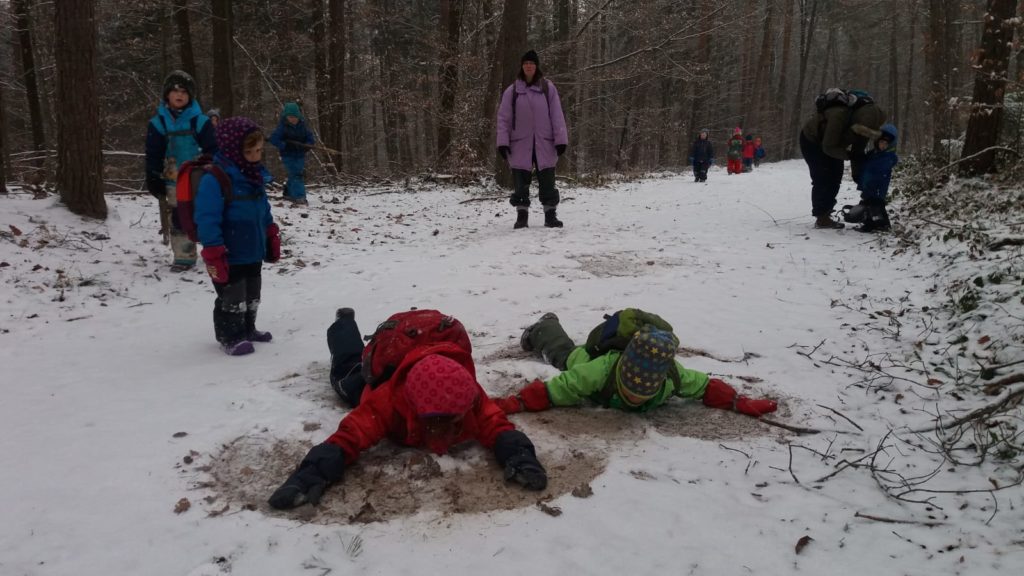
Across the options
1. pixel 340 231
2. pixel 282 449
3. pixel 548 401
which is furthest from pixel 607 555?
pixel 340 231

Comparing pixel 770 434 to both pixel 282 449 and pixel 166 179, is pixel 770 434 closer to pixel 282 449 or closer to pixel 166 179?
pixel 282 449

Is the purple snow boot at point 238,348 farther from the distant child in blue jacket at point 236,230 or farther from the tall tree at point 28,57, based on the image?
the tall tree at point 28,57

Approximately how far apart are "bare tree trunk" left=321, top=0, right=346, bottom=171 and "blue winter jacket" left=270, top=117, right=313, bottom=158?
3.30m

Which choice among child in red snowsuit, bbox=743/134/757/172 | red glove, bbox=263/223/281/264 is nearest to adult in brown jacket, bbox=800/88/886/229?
red glove, bbox=263/223/281/264

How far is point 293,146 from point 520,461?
9781mm

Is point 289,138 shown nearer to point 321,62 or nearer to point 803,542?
point 321,62

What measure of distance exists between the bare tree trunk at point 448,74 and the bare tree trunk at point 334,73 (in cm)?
251

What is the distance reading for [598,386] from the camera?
11.8 feet

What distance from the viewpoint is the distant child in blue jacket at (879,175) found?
7.70 m

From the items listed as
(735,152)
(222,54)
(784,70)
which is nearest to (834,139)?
(222,54)

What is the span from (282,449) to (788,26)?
34.0 meters

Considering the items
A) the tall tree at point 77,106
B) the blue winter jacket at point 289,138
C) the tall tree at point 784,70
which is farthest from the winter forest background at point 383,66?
the blue winter jacket at point 289,138

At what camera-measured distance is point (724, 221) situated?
31.9 ft

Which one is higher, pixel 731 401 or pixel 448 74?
pixel 448 74
